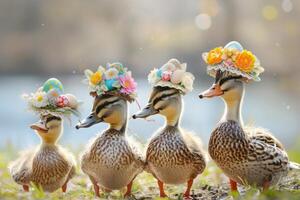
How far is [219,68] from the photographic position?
4539mm

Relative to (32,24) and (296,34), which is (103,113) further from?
(32,24)

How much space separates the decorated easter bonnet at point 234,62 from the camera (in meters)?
4.54

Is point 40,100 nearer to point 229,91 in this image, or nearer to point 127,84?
point 127,84

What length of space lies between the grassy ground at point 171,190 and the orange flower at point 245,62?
2.52 ft

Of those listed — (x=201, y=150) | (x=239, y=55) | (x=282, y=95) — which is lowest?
(x=282, y=95)

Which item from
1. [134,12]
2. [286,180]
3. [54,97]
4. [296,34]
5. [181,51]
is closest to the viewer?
[54,97]

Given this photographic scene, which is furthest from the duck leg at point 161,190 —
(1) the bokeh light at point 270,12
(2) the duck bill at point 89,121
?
(1) the bokeh light at point 270,12

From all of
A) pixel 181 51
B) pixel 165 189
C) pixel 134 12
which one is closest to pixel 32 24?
pixel 134 12

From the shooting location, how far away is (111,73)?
472cm

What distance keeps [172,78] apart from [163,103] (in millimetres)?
173

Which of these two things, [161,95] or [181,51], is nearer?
[161,95]

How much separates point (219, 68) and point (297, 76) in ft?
25.9

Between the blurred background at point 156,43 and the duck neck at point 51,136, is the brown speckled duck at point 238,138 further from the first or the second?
the blurred background at point 156,43

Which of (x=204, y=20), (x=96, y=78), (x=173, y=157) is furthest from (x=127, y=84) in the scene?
(x=204, y=20)
